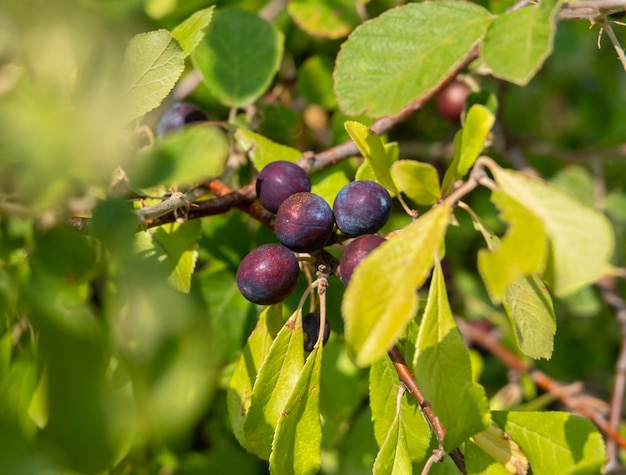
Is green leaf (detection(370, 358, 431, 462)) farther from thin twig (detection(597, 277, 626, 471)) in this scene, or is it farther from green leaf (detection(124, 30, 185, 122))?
thin twig (detection(597, 277, 626, 471))

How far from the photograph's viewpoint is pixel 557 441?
106 centimetres

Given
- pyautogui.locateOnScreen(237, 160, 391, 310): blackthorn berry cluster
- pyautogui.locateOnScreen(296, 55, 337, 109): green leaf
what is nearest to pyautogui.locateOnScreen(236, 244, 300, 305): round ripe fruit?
pyautogui.locateOnScreen(237, 160, 391, 310): blackthorn berry cluster

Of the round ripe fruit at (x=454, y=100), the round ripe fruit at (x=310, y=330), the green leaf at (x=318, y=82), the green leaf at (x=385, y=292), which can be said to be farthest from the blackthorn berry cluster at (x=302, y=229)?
the round ripe fruit at (x=454, y=100)

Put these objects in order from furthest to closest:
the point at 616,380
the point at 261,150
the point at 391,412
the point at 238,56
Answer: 1. the point at 616,380
2. the point at 238,56
3. the point at 261,150
4. the point at 391,412

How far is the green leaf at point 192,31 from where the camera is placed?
1146 millimetres

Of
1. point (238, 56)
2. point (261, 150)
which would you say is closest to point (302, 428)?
point (261, 150)

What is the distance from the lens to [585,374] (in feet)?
8.00

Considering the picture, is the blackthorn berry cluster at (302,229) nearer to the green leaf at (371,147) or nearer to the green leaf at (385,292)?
the green leaf at (371,147)

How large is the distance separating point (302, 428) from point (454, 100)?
53.5 inches

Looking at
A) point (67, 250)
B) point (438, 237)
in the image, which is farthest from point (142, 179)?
point (438, 237)

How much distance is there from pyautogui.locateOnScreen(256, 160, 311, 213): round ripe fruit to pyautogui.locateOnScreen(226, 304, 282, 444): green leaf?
20 cm

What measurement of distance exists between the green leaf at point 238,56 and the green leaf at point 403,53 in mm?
352

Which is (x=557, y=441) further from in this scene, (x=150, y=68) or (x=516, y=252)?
(x=150, y=68)

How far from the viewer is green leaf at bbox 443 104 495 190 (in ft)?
3.07
